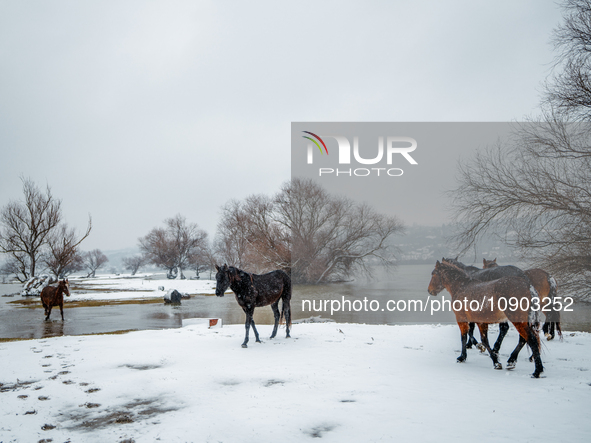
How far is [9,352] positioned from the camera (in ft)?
24.8

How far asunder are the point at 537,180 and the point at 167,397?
14.1m

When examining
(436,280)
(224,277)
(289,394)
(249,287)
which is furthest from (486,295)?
(224,277)

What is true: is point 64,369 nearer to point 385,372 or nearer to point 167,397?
point 167,397

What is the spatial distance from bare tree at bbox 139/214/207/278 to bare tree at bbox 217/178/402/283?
40457 millimetres

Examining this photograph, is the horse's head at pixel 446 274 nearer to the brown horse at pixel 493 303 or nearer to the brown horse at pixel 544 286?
the brown horse at pixel 493 303

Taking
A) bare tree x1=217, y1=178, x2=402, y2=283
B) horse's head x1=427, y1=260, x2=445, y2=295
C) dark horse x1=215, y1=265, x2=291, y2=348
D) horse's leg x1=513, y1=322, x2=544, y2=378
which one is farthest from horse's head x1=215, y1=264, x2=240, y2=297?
bare tree x1=217, y1=178, x2=402, y2=283

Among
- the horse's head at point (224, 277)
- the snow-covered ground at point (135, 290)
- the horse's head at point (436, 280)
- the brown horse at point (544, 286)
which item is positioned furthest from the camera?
the snow-covered ground at point (135, 290)

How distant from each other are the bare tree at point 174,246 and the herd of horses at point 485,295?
229 ft

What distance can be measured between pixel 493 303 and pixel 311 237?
3371 cm

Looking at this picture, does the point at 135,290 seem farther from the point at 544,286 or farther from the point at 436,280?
the point at 544,286

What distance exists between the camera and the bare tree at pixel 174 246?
76.0 meters

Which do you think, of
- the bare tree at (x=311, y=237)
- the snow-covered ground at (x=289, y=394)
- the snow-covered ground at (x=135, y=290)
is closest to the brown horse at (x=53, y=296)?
the snow-covered ground at (x=289, y=394)

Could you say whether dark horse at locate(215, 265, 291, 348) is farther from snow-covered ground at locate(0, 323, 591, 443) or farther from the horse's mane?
the horse's mane

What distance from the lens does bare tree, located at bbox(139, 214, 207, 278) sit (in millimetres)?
76000
